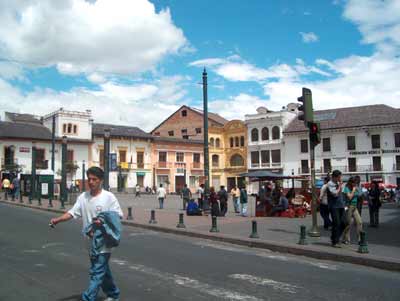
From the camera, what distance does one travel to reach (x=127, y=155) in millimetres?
61625

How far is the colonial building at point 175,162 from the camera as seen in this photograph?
6394 cm

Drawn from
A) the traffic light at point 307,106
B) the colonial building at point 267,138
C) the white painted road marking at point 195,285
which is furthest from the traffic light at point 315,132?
the colonial building at point 267,138

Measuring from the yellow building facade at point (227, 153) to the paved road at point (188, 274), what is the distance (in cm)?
5482

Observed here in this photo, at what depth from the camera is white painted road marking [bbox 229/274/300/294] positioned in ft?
21.3

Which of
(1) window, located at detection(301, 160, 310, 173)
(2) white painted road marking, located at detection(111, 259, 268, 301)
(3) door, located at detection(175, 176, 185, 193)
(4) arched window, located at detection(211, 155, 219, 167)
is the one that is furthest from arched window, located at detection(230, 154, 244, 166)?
(2) white painted road marking, located at detection(111, 259, 268, 301)

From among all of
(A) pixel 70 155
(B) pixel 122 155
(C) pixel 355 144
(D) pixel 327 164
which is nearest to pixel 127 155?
(B) pixel 122 155

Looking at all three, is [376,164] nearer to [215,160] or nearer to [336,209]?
[215,160]

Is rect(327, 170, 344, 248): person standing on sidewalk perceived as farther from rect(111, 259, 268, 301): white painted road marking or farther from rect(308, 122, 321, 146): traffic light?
rect(111, 259, 268, 301): white painted road marking

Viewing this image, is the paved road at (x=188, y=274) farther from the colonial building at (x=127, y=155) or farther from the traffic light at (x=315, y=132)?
the colonial building at (x=127, y=155)

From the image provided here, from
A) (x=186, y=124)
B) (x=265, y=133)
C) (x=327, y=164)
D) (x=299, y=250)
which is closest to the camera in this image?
(x=299, y=250)

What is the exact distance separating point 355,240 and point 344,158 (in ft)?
152

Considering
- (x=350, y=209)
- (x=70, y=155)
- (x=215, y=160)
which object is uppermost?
(x=70, y=155)

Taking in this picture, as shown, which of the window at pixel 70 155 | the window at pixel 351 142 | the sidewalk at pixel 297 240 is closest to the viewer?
the sidewalk at pixel 297 240

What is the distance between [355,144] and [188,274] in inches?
2008
